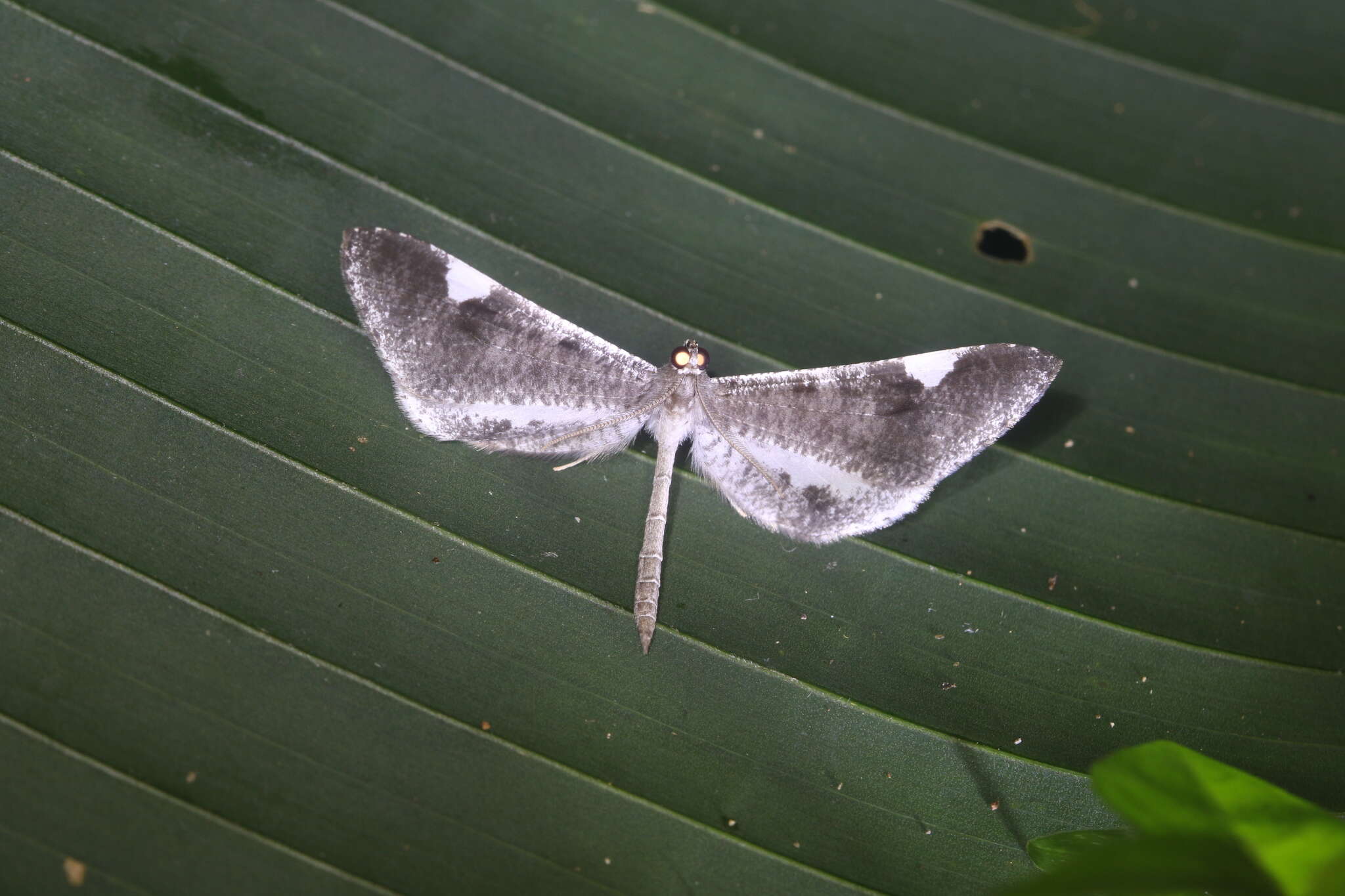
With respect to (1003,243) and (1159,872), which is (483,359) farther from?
(1159,872)

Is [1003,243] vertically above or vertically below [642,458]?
above

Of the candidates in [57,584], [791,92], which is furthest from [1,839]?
[791,92]

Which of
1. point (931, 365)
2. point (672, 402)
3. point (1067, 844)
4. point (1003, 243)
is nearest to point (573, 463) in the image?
point (672, 402)

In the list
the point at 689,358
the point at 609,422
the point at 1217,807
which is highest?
the point at 689,358

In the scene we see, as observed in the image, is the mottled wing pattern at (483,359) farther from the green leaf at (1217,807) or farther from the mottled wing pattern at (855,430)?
the green leaf at (1217,807)

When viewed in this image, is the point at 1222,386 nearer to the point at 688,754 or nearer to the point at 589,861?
the point at 688,754
